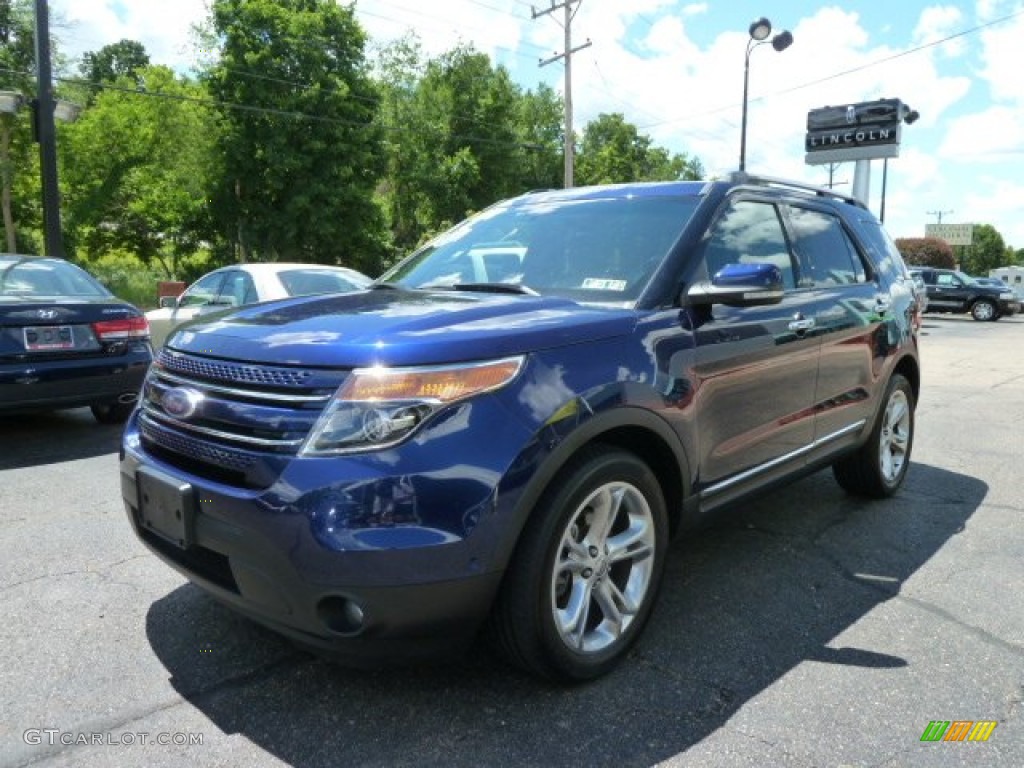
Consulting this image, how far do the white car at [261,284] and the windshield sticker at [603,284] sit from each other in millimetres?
4939

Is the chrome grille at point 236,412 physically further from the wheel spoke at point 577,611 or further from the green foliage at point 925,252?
the green foliage at point 925,252

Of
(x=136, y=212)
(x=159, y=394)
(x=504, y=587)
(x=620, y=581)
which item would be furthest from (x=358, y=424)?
(x=136, y=212)

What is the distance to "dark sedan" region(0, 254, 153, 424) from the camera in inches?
223

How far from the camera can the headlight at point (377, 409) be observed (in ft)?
7.10

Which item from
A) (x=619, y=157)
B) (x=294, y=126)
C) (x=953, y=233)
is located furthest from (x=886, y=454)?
(x=953, y=233)

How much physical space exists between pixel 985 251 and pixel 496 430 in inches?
5452

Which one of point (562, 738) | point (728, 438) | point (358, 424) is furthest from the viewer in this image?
point (728, 438)

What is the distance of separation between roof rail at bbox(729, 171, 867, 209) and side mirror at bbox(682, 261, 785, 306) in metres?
0.75

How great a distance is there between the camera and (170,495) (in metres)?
2.43

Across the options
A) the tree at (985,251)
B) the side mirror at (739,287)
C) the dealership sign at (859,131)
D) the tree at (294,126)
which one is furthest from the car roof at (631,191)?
the tree at (985,251)

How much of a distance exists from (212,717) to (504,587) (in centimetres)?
102

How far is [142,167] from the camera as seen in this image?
31.3 meters

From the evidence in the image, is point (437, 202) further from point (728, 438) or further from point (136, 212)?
point (728, 438)

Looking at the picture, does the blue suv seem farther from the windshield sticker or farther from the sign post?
the sign post
